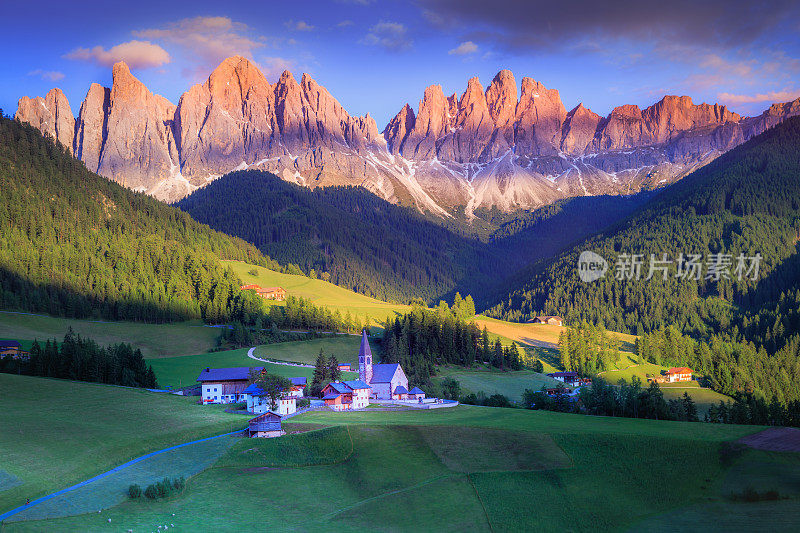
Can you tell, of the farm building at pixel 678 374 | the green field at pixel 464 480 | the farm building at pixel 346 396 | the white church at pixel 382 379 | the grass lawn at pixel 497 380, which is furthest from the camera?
the farm building at pixel 678 374

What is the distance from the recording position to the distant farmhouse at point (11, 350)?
10394cm

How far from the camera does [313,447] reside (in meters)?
66.5

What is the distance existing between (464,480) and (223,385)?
50693mm

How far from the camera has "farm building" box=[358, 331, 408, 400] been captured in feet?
334

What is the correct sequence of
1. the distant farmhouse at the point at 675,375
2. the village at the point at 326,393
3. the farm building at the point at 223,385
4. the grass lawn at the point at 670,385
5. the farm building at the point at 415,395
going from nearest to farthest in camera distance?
the village at the point at 326,393 < the farm building at the point at 223,385 < the farm building at the point at 415,395 < the grass lawn at the point at 670,385 < the distant farmhouse at the point at 675,375

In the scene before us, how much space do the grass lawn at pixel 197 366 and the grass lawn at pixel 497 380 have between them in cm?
2039

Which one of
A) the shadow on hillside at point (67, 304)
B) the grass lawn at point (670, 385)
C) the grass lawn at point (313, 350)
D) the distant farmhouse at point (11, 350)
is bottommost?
the grass lawn at point (670, 385)

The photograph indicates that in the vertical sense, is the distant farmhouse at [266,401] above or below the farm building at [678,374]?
above

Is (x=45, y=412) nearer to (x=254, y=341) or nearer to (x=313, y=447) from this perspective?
(x=313, y=447)

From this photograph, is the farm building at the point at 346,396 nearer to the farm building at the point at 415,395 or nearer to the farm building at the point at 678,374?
the farm building at the point at 415,395

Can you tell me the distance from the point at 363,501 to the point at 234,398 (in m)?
47.9

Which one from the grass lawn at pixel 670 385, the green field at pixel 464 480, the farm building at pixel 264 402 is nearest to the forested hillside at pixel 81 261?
the farm building at pixel 264 402

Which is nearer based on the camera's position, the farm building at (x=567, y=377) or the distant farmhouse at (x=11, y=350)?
the distant farmhouse at (x=11, y=350)

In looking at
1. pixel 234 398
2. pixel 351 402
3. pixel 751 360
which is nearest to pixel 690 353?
pixel 751 360
